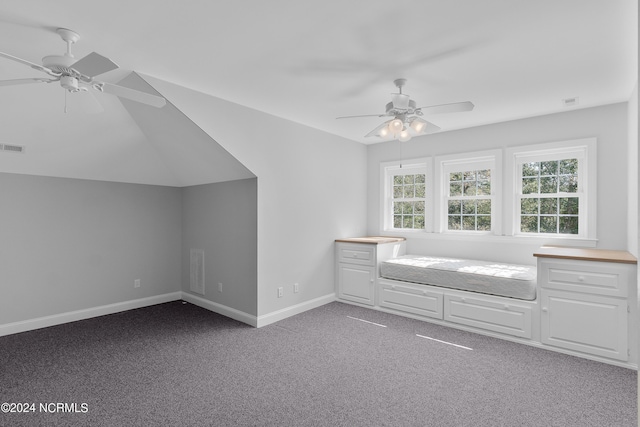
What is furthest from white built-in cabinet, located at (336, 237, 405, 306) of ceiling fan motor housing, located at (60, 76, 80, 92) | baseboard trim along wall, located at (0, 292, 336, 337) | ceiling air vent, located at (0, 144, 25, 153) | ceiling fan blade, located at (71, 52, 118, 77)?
ceiling air vent, located at (0, 144, 25, 153)

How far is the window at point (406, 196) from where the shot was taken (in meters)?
5.00

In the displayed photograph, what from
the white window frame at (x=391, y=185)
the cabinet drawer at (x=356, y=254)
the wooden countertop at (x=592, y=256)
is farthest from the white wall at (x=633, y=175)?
the cabinet drawer at (x=356, y=254)

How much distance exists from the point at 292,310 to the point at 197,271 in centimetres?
151

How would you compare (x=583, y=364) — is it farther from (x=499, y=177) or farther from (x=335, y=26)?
(x=335, y=26)

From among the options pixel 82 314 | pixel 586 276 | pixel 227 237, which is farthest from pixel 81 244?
pixel 586 276

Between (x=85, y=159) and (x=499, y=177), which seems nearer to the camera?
(x=85, y=159)

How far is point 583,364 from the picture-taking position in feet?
9.28

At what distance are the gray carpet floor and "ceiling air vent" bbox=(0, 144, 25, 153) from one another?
187cm

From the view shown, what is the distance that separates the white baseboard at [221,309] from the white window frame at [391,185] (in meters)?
2.58

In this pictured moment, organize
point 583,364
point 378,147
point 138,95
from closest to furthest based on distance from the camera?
point 138,95, point 583,364, point 378,147

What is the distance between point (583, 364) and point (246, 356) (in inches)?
115

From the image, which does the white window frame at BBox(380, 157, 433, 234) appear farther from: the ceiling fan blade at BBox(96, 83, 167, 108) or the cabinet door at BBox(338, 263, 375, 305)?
the ceiling fan blade at BBox(96, 83, 167, 108)

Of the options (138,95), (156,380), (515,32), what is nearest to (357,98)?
(515,32)

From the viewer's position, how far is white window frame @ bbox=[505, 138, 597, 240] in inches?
142
